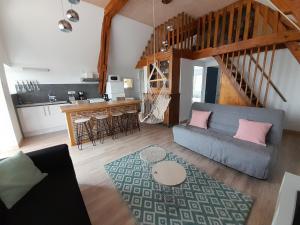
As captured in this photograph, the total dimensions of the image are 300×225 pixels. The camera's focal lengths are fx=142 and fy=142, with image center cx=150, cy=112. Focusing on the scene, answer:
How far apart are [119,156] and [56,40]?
11.8ft

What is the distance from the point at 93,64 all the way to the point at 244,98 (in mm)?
4561

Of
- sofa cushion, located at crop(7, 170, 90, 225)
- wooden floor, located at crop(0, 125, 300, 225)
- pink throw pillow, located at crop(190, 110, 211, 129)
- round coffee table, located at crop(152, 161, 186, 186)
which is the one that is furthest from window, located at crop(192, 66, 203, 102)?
sofa cushion, located at crop(7, 170, 90, 225)

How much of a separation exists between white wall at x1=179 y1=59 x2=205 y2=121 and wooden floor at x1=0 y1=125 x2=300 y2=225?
1.23 m

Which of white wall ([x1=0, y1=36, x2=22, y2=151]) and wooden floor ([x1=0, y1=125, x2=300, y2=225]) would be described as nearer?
wooden floor ([x1=0, y1=125, x2=300, y2=225])

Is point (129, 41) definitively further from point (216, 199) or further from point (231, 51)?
→ point (216, 199)

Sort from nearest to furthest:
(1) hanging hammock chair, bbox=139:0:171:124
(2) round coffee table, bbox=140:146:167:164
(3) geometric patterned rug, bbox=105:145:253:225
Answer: (3) geometric patterned rug, bbox=105:145:253:225 < (2) round coffee table, bbox=140:146:167:164 < (1) hanging hammock chair, bbox=139:0:171:124

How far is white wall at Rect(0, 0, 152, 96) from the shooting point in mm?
3373

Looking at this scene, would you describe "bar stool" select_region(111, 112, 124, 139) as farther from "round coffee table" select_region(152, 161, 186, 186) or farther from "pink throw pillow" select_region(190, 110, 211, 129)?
"round coffee table" select_region(152, 161, 186, 186)

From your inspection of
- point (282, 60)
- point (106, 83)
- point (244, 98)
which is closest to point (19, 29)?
point (106, 83)

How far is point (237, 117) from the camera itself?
2.64 metres

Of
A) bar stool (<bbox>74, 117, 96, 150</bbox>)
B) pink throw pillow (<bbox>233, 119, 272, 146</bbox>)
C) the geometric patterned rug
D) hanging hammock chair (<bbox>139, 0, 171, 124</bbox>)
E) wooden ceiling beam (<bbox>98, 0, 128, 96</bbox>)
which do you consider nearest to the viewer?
the geometric patterned rug

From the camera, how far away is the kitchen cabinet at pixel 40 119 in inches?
143

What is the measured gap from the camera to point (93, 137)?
3.42 metres

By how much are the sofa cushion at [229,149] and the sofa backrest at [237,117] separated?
176mm
